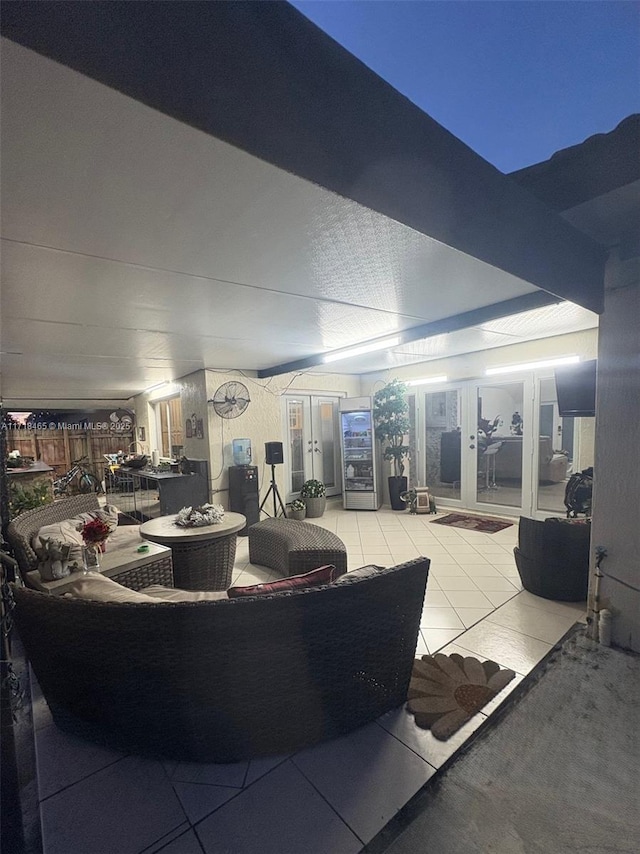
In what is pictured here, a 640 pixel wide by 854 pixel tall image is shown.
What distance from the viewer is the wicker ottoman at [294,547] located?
3016 mm

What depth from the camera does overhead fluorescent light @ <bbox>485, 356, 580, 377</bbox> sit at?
429cm

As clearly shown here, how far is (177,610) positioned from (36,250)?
1582mm

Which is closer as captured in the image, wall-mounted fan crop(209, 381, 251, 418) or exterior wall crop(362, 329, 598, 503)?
exterior wall crop(362, 329, 598, 503)

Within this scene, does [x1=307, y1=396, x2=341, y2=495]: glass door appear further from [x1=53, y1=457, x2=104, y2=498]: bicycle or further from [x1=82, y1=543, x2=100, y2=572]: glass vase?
[x1=53, y1=457, x2=104, y2=498]: bicycle

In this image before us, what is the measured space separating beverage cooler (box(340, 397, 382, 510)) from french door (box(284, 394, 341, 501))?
0.30 metres

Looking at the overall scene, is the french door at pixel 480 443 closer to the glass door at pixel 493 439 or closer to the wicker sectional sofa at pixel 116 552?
the glass door at pixel 493 439

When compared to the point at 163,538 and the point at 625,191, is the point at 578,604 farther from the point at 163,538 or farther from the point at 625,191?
the point at 163,538

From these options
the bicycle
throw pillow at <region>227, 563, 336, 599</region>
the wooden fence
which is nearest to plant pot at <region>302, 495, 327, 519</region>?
throw pillow at <region>227, 563, 336, 599</region>

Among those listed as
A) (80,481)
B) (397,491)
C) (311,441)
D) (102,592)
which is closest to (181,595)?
(102,592)

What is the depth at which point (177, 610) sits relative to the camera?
4.36 feet

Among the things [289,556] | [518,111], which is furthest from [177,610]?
[518,111]

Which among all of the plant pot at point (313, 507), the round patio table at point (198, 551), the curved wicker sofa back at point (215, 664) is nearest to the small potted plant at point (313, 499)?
the plant pot at point (313, 507)

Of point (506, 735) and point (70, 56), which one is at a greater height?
point (70, 56)

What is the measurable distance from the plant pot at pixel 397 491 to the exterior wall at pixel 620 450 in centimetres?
369
